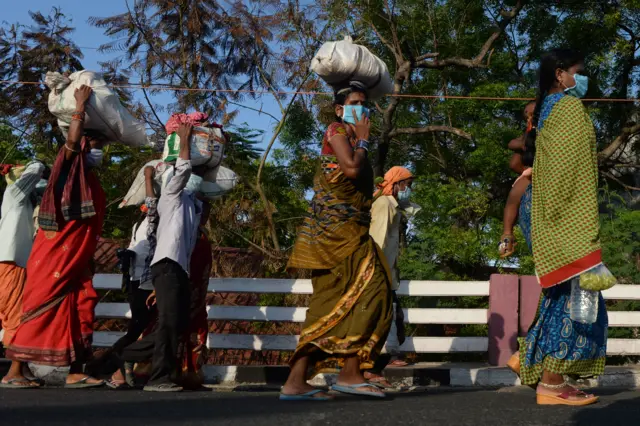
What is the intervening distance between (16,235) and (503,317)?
4699mm

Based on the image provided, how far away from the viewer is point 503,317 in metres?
8.85

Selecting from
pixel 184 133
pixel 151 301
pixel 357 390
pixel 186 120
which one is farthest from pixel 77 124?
pixel 357 390

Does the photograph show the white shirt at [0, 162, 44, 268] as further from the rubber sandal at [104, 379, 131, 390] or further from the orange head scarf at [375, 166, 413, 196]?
the orange head scarf at [375, 166, 413, 196]

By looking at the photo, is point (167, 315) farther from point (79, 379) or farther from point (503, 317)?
point (503, 317)

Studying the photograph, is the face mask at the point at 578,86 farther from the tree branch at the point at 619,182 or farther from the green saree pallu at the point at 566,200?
the tree branch at the point at 619,182

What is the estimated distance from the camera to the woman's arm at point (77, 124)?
21.4 feet

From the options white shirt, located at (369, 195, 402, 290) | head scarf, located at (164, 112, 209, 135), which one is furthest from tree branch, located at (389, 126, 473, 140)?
head scarf, located at (164, 112, 209, 135)

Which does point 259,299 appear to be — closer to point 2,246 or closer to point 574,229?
point 2,246

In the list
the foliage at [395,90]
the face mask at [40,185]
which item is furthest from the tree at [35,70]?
the face mask at [40,185]

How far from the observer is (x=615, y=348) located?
30.1ft

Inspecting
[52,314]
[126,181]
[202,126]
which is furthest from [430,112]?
[52,314]

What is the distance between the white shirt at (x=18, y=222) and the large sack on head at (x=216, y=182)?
1404mm

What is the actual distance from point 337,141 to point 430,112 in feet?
46.0

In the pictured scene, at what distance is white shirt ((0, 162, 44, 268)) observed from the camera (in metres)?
7.49
